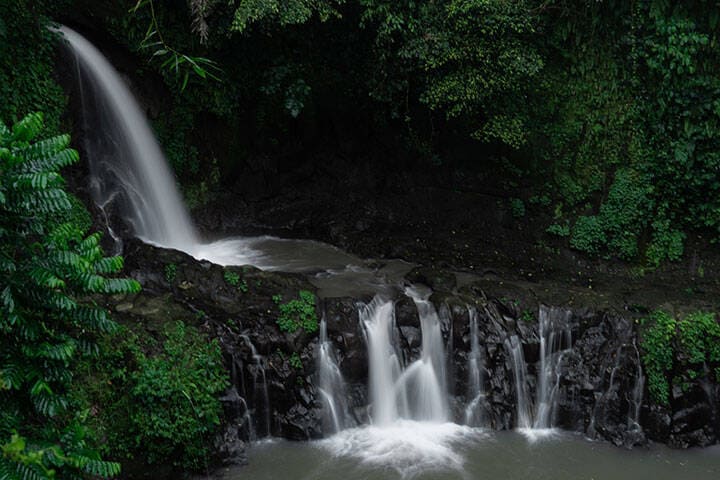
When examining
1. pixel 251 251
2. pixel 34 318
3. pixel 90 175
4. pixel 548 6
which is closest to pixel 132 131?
pixel 90 175

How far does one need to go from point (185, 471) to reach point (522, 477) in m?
4.59

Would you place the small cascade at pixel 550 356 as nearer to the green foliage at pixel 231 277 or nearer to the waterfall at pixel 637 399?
the waterfall at pixel 637 399

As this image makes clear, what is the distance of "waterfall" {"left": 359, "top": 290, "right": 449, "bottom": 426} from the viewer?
367 inches

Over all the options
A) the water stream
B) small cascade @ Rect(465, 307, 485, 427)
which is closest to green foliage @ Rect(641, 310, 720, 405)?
the water stream

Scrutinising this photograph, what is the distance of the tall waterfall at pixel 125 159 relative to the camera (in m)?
10.5

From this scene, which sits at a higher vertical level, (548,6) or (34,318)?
(548,6)

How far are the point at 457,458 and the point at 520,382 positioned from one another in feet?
6.23

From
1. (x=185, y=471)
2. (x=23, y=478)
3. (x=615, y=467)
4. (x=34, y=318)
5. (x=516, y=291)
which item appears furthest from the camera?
(x=516, y=291)

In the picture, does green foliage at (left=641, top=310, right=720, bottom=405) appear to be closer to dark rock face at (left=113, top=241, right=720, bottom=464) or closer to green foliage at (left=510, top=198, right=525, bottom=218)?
dark rock face at (left=113, top=241, right=720, bottom=464)

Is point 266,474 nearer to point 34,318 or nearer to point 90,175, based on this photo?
point 34,318

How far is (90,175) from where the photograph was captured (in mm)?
10414

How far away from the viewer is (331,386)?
9109 mm

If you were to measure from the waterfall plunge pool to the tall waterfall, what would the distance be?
16.3 ft

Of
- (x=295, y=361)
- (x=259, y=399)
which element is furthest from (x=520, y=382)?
(x=259, y=399)
